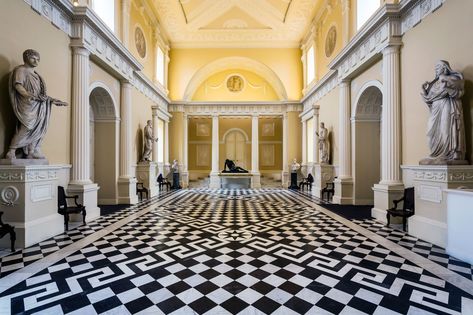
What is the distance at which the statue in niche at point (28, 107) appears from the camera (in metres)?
4.62

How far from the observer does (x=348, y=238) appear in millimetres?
5145

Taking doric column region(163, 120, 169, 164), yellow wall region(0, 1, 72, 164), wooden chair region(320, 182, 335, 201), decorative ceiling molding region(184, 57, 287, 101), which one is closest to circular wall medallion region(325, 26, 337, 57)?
decorative ceiling molding region(184, 57, 287, 101)

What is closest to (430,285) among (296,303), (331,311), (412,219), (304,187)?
(331,311)

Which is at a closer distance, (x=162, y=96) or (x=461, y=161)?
(x=461, y=161)

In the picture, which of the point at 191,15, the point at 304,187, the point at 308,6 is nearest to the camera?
the point at 308,6

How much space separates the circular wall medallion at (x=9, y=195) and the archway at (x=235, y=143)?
17.7 meters

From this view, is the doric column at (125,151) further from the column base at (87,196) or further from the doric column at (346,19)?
the doric column at (346,19)

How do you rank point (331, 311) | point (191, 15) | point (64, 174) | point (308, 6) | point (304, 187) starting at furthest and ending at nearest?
point (304, 187), point (191, 15), point (308, 6), point (64, 174), point (331, 311)

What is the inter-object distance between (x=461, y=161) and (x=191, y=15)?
46.8 feet

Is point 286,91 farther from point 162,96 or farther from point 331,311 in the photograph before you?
point 331,311

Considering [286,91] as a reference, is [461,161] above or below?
below

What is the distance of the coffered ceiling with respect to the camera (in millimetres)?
13250

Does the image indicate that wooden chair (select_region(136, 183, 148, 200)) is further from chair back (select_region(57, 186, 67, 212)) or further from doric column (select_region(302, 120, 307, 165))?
doric column (select_region(302, 120, 307, 165))

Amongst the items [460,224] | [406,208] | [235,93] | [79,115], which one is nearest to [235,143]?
[235,93]
